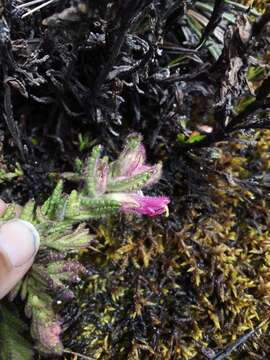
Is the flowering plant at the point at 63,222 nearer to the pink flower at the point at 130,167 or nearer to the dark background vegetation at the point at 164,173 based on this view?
the pink flower at the point at 130,167

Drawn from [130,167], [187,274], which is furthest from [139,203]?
[187,274]

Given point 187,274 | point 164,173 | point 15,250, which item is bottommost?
point 187,274

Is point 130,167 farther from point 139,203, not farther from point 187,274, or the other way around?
point 187,274

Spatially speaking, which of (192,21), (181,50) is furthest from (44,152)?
(192,21)

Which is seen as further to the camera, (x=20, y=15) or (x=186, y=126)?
(x=186, y=126)

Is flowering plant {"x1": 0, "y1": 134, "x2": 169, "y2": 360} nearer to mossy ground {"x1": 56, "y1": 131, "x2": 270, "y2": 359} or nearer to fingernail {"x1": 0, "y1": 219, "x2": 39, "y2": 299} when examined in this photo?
fingernail {"x1": 0, "y1": 219, "x2": 39, "y2": 299}

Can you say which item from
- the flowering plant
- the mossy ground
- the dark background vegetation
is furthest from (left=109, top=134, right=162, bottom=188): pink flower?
the mossy ground

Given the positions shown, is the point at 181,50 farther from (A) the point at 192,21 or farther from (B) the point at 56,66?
(B) the point at 56,66
